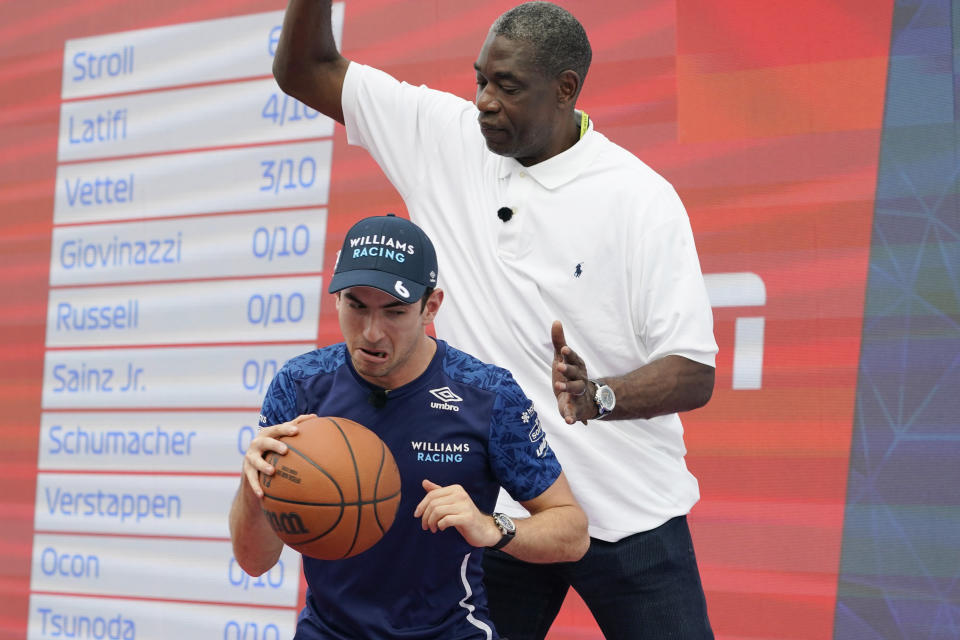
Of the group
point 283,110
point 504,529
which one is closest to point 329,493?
point 504,529

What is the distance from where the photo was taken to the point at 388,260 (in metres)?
1.93

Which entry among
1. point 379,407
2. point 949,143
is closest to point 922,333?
point 949,143

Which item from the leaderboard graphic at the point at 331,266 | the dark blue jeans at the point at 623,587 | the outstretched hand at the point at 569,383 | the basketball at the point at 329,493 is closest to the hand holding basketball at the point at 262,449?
the basketball at the point at 329,493

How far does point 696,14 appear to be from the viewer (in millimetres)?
3215

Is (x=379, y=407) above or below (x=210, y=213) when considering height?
below

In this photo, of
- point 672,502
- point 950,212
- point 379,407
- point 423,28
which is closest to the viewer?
point 379,407

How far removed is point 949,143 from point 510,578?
1.70 meters

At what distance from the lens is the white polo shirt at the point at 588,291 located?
2.21 meters

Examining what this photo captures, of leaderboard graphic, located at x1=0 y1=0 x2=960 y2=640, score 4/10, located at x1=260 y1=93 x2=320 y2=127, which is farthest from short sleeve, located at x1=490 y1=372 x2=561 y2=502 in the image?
score 4/10, located at x1=260 y1=93 x2=320 y2=127

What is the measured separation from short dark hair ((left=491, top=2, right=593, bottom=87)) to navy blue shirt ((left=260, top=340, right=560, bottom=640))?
68cm

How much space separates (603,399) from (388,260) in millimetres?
466

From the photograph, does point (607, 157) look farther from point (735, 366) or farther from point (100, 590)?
point (100, 590)

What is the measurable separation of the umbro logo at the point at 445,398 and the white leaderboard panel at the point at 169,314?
1.79 meters

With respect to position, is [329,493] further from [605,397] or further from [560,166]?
[560,166]
